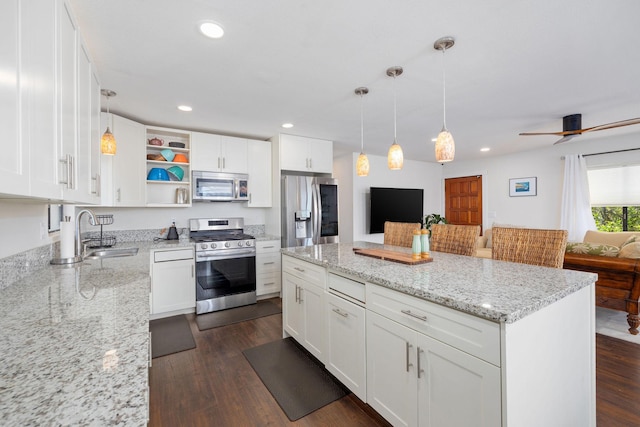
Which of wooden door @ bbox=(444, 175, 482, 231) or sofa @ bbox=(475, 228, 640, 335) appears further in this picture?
wooden door @ bbox=(444, 175, 482, 231)

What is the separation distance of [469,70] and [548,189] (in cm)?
429

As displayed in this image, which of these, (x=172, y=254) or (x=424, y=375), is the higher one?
(x=172, y=254)

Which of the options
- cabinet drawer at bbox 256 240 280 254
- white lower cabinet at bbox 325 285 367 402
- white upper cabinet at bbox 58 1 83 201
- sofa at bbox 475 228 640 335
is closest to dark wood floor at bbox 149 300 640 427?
white lower cabinet at bbox 325 285 367 402

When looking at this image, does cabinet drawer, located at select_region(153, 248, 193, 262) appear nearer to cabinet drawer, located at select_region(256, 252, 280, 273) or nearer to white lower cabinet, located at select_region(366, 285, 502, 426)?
cabinet drawer, located at select_region(256, 252, 280, 273)

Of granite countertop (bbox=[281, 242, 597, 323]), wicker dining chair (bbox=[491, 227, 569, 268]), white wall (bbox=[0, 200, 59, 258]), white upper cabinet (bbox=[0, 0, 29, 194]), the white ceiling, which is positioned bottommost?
granite countertop (bbox=[281, 242, 597, 323])

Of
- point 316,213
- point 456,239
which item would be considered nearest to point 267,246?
point 316,213

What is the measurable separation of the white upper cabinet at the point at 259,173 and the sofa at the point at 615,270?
3799 millimetres

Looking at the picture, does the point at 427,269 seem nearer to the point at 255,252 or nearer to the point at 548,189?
the point at 255,252

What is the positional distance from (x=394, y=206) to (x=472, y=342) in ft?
15.4

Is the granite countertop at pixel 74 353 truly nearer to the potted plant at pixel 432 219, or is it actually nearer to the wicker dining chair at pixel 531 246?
the wicker dining chair at pixel 531 246

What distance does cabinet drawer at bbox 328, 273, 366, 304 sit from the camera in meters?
1.77

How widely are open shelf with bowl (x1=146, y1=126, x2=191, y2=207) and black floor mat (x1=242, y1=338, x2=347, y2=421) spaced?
2.22 metres

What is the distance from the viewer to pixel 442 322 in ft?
4.17

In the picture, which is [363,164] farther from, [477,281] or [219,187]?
[219,187]
